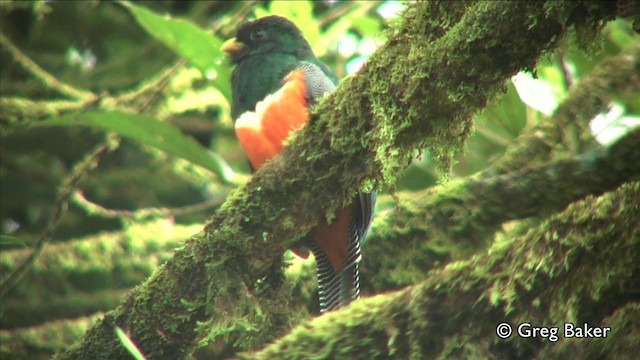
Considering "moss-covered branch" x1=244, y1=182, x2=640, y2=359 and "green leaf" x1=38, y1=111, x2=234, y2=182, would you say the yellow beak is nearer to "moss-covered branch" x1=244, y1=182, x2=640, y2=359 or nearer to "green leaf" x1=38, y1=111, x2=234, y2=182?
"green leaf" x1=38, y1=111, x2=234, y2=182

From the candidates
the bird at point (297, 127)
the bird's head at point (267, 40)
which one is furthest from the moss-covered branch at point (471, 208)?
the bird's head at point (267, 40)

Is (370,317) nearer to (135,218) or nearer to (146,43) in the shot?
(135,218)

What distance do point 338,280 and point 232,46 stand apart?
137cm

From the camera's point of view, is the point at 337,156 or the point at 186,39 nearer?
the point at 337,156

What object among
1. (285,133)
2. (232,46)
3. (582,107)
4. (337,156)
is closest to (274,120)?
(285,133)

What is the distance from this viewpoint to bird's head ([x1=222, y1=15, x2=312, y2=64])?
461 cm

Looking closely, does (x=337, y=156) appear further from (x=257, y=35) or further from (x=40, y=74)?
(x=40, y=74)

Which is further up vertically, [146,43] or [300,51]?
[146,43]

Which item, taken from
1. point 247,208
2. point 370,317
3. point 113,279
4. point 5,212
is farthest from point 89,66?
point 370,317

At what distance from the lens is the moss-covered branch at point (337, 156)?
2537mm

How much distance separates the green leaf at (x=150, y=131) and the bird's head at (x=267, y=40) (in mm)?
759

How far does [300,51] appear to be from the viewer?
181 inches

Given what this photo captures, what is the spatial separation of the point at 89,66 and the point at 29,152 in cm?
78

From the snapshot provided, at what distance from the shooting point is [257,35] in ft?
15.4
